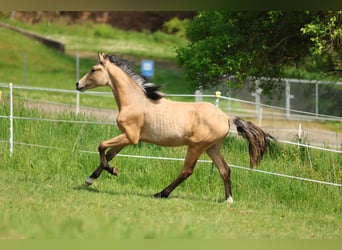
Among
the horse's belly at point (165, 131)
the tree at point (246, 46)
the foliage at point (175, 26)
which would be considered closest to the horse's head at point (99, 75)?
the horse's belly at point (165, 131)

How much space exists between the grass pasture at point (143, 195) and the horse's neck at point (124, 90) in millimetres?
1283

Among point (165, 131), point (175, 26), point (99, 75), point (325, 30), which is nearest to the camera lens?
point (165, 131)

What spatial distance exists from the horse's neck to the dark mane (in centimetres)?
7

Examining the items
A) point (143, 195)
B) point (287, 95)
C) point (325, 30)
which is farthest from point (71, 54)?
point (143, 195)

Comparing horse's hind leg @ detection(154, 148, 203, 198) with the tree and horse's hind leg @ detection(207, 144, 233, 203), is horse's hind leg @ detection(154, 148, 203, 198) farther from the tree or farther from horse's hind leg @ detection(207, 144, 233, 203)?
the tree

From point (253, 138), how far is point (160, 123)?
4.43 feet

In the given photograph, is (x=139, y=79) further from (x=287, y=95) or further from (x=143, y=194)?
(x=287, y=95)

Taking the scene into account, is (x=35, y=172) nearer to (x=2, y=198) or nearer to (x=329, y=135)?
(x=2, y=198)

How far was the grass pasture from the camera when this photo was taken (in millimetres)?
8555

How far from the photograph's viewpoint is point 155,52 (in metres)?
34.0

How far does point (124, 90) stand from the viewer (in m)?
11.3

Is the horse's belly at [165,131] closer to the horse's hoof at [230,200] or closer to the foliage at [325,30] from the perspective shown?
the horse's hoof at [230,200]

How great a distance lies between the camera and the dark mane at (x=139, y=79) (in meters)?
11.3

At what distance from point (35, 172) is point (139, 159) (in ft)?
5.40
